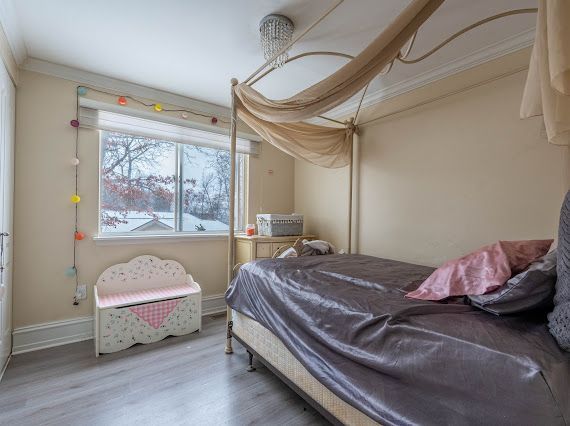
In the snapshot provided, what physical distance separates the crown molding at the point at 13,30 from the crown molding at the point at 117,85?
0.12 meters

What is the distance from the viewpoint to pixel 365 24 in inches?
72.5

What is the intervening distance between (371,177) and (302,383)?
2014 mm

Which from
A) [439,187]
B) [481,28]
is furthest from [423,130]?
[481,28]

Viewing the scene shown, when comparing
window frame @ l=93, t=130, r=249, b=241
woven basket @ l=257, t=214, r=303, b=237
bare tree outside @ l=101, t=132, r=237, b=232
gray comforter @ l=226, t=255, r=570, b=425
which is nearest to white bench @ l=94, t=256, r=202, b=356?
window frame @ l=93, t=130, r=249, b=241

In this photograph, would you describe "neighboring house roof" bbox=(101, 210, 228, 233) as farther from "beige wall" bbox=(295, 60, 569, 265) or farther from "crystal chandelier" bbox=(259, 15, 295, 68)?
"crystal chandelier" bbox=(259, 15, 295, 68)

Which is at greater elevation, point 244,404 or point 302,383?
point 302,383

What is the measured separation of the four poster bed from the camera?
77cm

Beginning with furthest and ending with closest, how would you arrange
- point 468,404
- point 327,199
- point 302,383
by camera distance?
point 327,199 → point 302,383 → point 468,404

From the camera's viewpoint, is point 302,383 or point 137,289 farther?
point 137,289

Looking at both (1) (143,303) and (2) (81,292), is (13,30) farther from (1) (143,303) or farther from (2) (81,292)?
(1) (143,303)

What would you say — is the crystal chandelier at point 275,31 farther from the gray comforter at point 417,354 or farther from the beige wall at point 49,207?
the beige wall at point 49,207

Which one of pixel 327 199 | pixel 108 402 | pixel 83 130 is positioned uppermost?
pixel 83 130

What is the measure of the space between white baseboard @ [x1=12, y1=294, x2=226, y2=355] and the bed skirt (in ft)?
4.53

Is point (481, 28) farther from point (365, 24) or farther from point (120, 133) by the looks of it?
point (120, 133)
